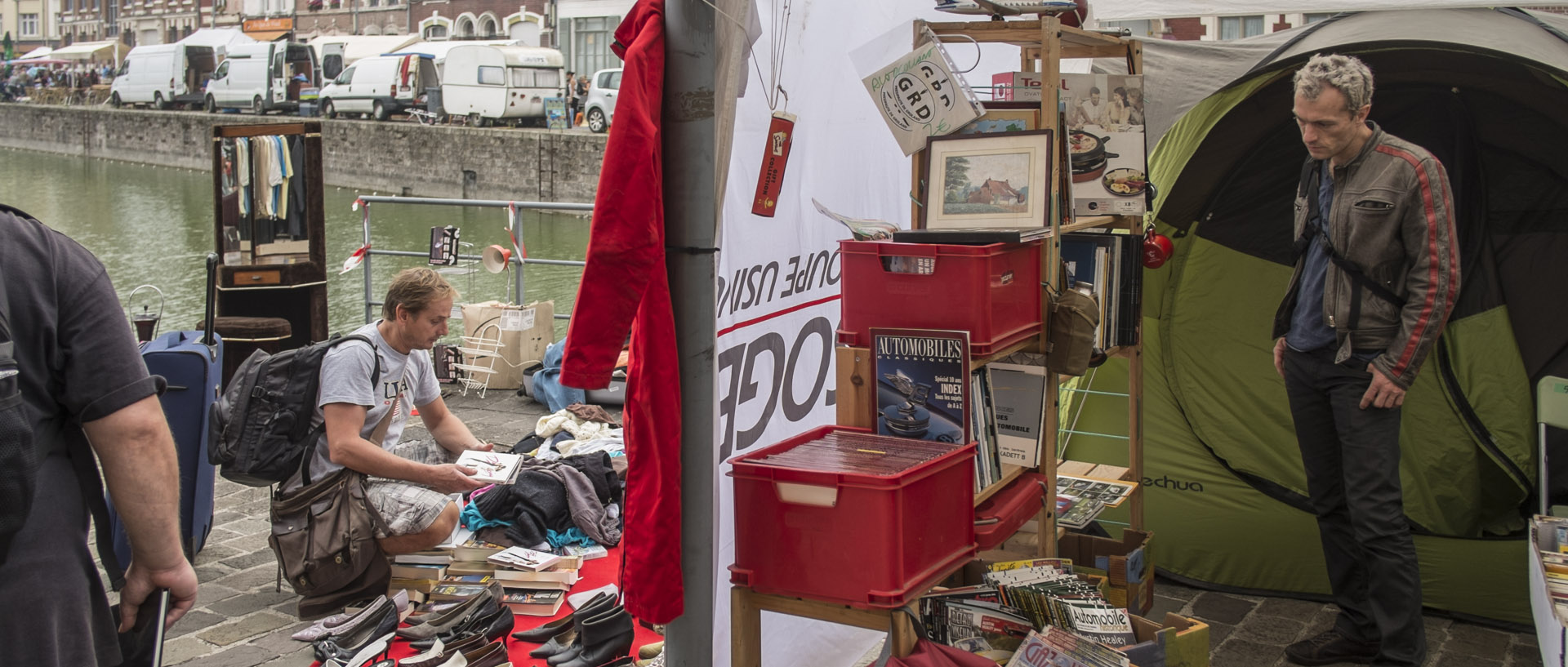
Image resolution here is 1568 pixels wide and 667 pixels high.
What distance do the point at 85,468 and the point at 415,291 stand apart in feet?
6.52

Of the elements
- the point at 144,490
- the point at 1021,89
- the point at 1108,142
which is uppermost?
the point at 1021,89

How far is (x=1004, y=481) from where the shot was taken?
3.38 m

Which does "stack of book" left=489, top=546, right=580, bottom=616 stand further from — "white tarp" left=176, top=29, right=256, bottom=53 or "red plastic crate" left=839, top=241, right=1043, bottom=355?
"white tarp" left=176, top=29, right=256, bottom=53

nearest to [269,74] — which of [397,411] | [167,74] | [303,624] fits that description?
[167,74]

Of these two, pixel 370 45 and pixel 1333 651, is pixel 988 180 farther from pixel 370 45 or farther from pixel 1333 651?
pixel 370 45

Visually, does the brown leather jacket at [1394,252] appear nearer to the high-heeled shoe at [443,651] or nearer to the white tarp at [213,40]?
the high-heeled shoe at [443,651]

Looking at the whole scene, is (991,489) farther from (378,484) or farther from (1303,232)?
(378,484)

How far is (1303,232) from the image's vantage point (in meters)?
3.89

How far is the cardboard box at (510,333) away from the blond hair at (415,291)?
4293mm

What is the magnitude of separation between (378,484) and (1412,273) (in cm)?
342

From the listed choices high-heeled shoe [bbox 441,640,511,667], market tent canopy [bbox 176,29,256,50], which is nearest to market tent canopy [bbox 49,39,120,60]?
market tent canopy [bbox 176,29,256,50]

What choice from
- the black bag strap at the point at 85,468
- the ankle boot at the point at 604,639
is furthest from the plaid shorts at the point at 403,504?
the black bag strap at the point at 85,468

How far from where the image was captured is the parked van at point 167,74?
4253 centimetres

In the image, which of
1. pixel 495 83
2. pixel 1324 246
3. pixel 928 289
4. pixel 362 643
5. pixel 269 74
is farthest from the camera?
pixel 269 74
